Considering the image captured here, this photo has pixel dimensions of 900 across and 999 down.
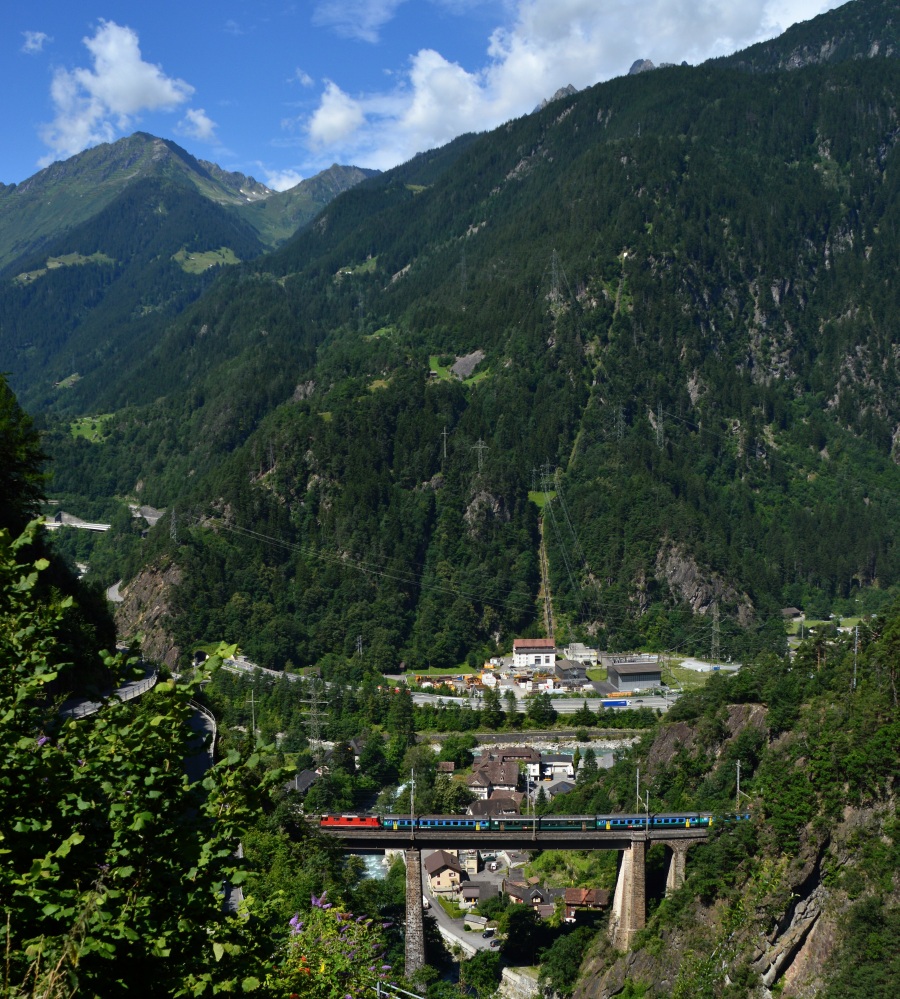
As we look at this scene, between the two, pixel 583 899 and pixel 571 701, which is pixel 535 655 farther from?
pixel 583 899

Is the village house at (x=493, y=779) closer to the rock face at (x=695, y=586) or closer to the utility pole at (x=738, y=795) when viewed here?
the utility pole at (x=738, y=795)

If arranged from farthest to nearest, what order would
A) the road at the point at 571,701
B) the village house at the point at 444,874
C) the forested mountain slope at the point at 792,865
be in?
the road at the point at 571,701
the village house at the point at 444,874
the forested mountain slope at the point at 792,865

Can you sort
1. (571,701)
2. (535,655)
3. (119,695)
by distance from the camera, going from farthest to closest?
(535,655)
(571,701)
(119,695)

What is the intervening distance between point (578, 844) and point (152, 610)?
88704mm

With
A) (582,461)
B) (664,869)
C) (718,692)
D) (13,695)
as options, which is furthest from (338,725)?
(13,695)

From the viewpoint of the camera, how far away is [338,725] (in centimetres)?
11431

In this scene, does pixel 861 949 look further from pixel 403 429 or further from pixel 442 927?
pixel 403 429

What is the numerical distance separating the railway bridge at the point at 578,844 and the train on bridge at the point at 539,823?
251 millimetres

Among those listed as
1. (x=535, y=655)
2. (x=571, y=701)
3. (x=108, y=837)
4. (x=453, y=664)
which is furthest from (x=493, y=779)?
(x=108, y=837)

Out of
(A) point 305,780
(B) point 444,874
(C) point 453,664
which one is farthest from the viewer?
(C) point 453,664

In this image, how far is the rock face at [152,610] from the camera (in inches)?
5704

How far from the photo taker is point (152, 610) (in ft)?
493

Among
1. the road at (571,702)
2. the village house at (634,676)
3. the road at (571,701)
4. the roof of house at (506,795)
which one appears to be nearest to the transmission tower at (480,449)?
the village house at (634,676)

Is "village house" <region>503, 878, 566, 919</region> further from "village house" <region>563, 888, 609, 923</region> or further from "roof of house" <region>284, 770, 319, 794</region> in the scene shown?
"roof of house" <region>284, 770, 319, 794</region>
